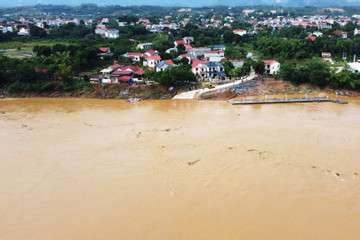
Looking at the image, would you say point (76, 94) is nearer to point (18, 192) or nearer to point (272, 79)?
point (18, 192)

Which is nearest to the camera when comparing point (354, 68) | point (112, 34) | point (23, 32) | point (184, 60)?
point (354, 68)

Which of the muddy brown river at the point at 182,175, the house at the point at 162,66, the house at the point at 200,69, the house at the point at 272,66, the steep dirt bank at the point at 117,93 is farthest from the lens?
the house at the point at 272,66

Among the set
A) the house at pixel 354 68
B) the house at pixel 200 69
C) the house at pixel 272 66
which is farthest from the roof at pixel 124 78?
the house at pixel 354 68

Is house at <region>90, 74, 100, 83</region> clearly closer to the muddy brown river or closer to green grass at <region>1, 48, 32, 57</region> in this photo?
the muddy brown river

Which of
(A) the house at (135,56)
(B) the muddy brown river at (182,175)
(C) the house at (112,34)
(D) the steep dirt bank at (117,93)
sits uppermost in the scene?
(C) the house at (112,34)

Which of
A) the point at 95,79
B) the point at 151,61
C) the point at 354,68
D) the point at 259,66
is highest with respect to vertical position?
the point at 151,61

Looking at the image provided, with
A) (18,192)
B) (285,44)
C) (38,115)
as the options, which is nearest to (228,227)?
(18,192)

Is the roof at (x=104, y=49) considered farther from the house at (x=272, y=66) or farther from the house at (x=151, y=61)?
the house at (x=272, y=66)

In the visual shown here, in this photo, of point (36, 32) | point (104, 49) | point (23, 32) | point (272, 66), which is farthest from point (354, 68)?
point (23, 32)

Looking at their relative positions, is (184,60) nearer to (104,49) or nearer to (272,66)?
(272,66)
